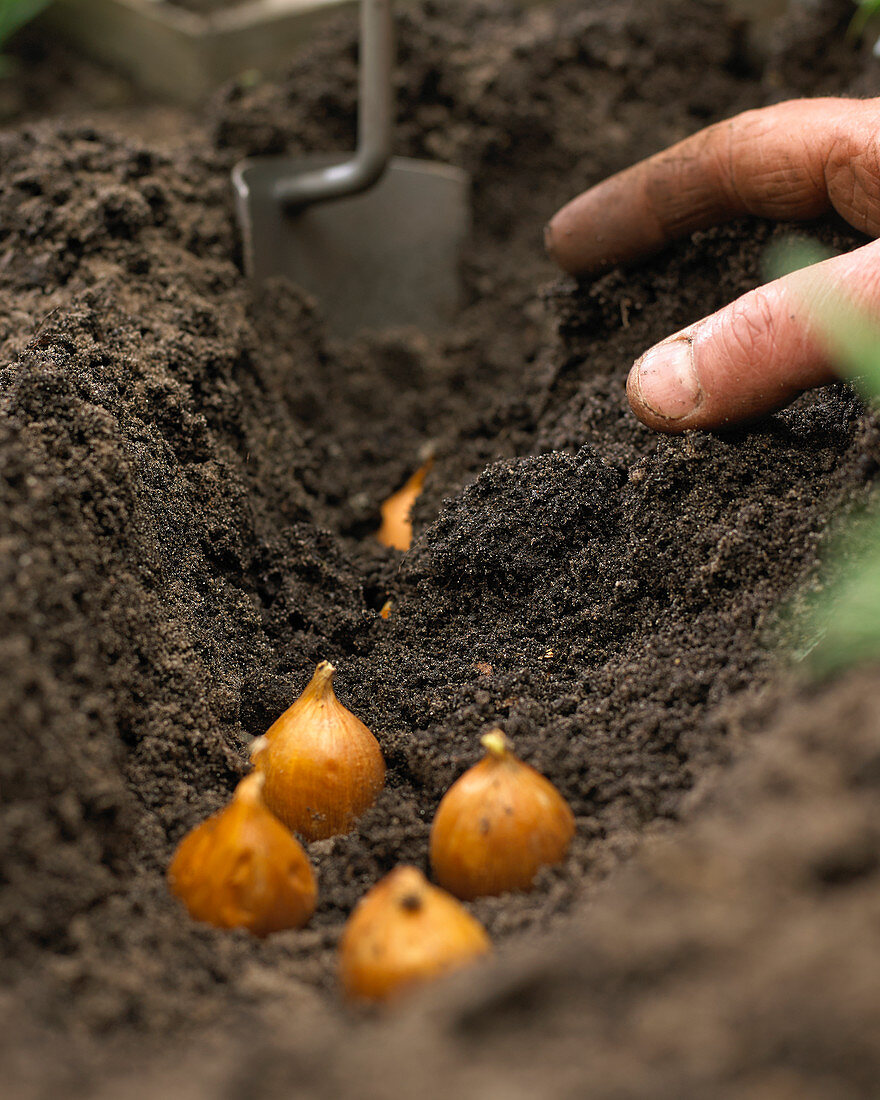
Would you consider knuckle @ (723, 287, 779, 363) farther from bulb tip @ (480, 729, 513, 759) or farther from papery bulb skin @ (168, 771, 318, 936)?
papery bulb skin @ (168, 771, 318, 936)

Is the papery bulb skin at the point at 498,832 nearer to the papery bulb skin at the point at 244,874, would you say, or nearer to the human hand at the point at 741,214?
the papery bulb skin at the point at 244,874

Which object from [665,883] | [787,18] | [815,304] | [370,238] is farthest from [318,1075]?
[787,18]

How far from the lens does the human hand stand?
1447mm

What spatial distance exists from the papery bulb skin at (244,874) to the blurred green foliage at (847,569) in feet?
2.26

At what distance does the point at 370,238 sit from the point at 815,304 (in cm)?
169

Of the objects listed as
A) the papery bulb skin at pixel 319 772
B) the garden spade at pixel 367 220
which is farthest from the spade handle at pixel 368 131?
the papery bulb skin at pixel 319 772

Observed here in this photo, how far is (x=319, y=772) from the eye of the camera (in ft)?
4.29

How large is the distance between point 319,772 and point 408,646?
370 millimetres

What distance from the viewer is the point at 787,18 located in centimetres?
292

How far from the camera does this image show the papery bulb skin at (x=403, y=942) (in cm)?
92

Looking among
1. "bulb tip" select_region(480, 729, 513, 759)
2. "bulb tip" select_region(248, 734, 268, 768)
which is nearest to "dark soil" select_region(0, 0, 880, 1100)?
"bulb tip" select_region(248, 734, 268, 768)

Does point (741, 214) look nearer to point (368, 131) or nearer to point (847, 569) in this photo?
point (847, 569)

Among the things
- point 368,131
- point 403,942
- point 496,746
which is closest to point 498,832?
point 496,746

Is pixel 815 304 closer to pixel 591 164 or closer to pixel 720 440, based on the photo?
pixel 720 440
